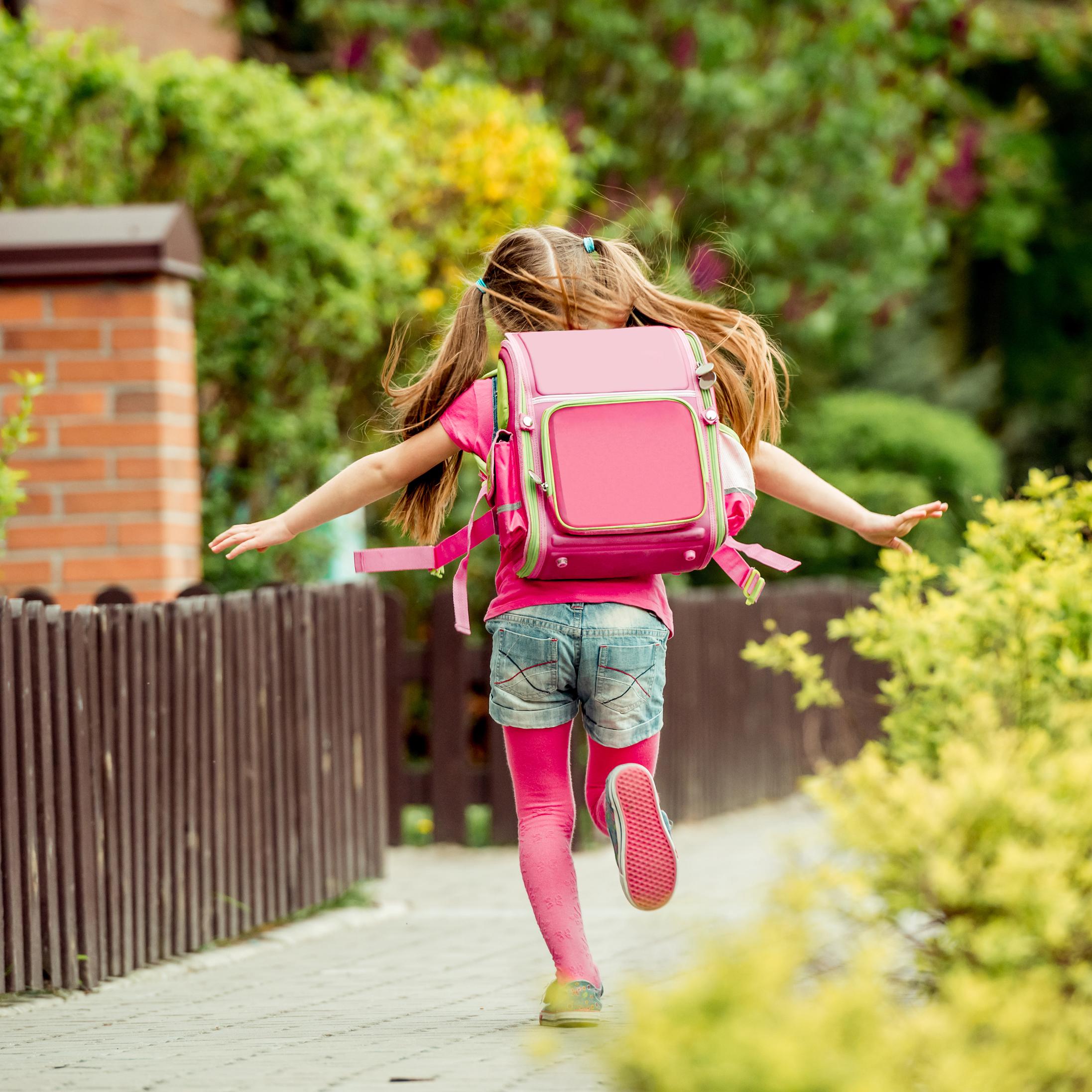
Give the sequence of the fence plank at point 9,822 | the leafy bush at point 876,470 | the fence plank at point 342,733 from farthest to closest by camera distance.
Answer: the leafy bush at point 876,470
the fence plank at point 342,733
the fence plank at point 9,822

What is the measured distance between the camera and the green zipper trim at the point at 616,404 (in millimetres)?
3480

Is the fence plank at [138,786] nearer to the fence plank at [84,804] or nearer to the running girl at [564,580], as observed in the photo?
the fence plank at [84,804]

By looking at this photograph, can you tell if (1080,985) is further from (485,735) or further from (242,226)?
(485,735)

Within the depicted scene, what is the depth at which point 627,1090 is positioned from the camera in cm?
201

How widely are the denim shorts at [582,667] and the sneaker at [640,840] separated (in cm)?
23

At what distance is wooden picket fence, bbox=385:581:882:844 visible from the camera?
7.56 metres

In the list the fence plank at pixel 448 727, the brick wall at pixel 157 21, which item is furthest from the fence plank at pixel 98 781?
the brick wall at pixel 157 21

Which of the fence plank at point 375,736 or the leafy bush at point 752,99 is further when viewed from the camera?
the leafy bush at point 752,99

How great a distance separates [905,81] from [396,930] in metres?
8.84

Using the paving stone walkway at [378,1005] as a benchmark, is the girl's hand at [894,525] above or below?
above

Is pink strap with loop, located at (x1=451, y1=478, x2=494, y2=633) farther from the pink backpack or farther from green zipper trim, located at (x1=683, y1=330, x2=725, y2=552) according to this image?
green zipper trim, located at (x1=683, y1=330, x2=725, y2=552)

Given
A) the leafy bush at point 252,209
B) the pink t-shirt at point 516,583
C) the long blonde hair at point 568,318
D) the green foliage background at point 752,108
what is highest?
the green foliage background at point 752,108

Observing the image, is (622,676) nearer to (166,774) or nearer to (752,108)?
(166,774)

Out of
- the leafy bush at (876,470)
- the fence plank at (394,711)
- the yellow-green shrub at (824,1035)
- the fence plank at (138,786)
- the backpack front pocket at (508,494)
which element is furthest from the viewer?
the leafy bush at (876,470)
